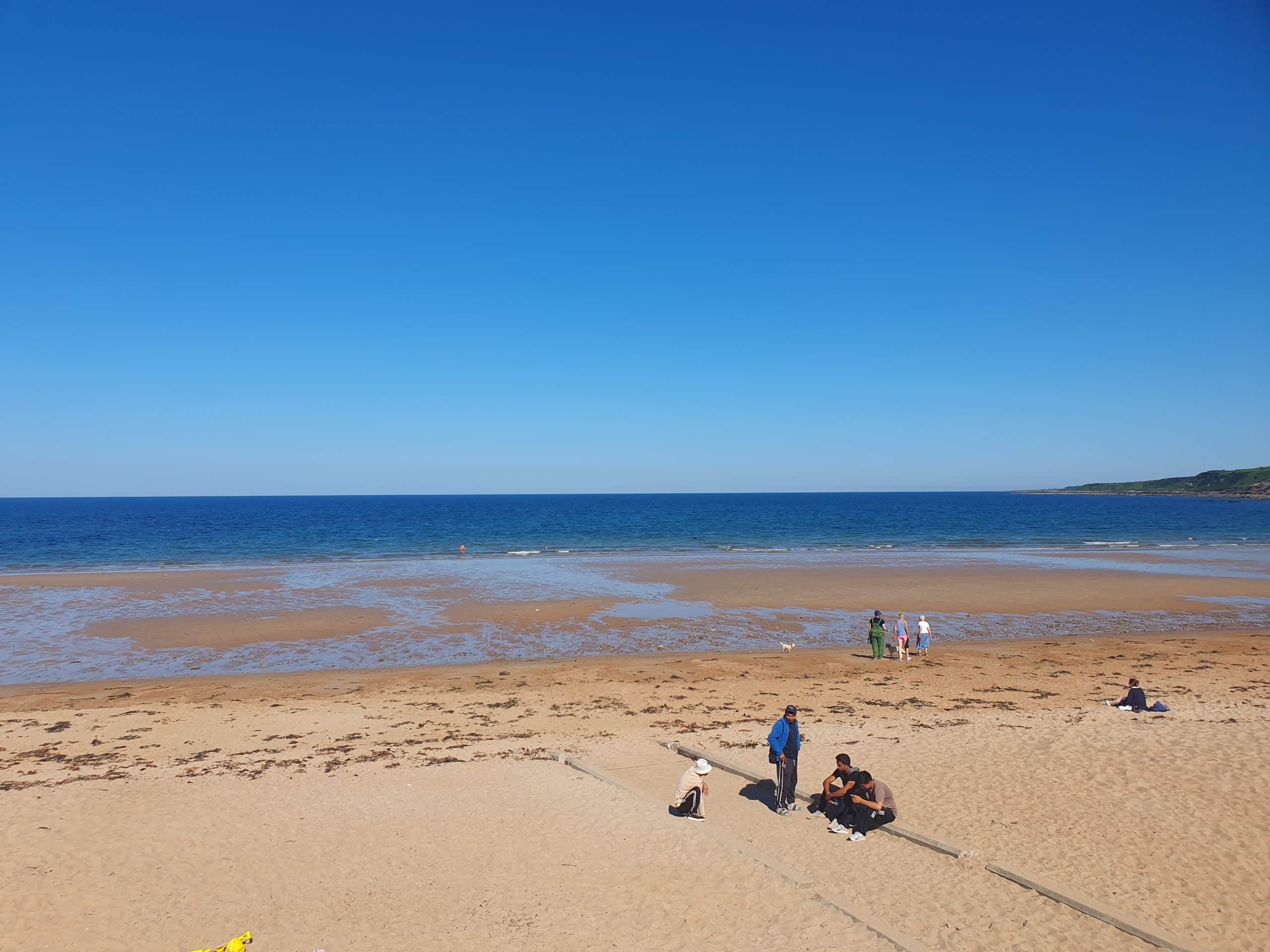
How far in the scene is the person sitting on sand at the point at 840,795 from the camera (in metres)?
10.3

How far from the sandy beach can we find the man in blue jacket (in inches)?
9.7

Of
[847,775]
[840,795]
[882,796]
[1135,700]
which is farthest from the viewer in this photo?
[1135,700]

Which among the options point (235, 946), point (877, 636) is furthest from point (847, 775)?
point (877, 636)

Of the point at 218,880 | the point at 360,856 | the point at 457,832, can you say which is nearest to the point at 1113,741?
the point at 457,832

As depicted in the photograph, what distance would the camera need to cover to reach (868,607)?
31734mm

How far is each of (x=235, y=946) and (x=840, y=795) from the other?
291 inches

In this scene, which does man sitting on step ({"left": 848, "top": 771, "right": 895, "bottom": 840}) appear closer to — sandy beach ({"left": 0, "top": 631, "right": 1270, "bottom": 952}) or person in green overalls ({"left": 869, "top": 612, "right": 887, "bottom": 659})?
sandy beach ({"left": 0, "top": 631, "right": 1270, "bottom": 952})

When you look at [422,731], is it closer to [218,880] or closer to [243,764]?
[243,764]

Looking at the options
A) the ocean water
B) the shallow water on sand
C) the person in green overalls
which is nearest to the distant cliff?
the ocean water

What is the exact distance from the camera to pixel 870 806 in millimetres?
10078

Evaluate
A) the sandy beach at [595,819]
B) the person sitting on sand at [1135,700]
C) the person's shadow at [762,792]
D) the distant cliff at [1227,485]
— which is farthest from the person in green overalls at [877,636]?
the distant cliff at [1227,485]

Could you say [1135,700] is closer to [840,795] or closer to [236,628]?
[840,795]

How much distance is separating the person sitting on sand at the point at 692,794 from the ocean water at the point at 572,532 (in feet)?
151

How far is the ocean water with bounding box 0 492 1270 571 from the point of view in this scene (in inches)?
2263
